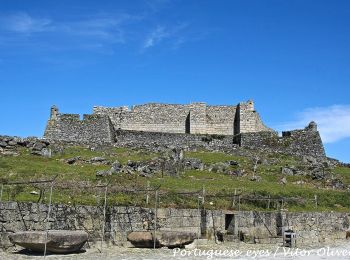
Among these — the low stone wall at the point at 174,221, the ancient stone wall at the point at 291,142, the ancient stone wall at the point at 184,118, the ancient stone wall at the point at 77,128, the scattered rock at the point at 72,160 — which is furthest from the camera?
the ancient stone wall at the point at 184,118

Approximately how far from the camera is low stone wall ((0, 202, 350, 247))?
20.6 m

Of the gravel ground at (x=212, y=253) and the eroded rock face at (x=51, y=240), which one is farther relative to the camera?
the gravel ground at (x=212, y=253)

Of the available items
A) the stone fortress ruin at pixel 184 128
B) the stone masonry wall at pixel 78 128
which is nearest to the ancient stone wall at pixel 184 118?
the stone fortress ruin at pixel 184 128

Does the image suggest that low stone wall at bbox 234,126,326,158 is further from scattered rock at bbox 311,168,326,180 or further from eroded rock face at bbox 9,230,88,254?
eroded rock face at bbox 9,230,88,254

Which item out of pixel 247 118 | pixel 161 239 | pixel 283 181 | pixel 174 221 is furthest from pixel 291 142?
pixel 161 239

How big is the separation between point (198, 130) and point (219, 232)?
116 feet

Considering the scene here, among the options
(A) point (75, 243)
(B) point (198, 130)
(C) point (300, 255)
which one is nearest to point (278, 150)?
(B) point (198, 130)

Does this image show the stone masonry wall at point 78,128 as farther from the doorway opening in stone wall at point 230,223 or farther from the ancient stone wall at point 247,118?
the doorway opening in stone wall at point 230,223

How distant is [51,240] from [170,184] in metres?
14.4

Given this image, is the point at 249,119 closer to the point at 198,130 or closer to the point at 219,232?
the point at 198,130

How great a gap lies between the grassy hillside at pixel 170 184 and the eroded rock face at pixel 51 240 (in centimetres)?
386

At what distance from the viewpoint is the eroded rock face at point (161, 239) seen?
72.6ft

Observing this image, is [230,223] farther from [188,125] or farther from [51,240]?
[188,125]

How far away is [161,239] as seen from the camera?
869 inches
